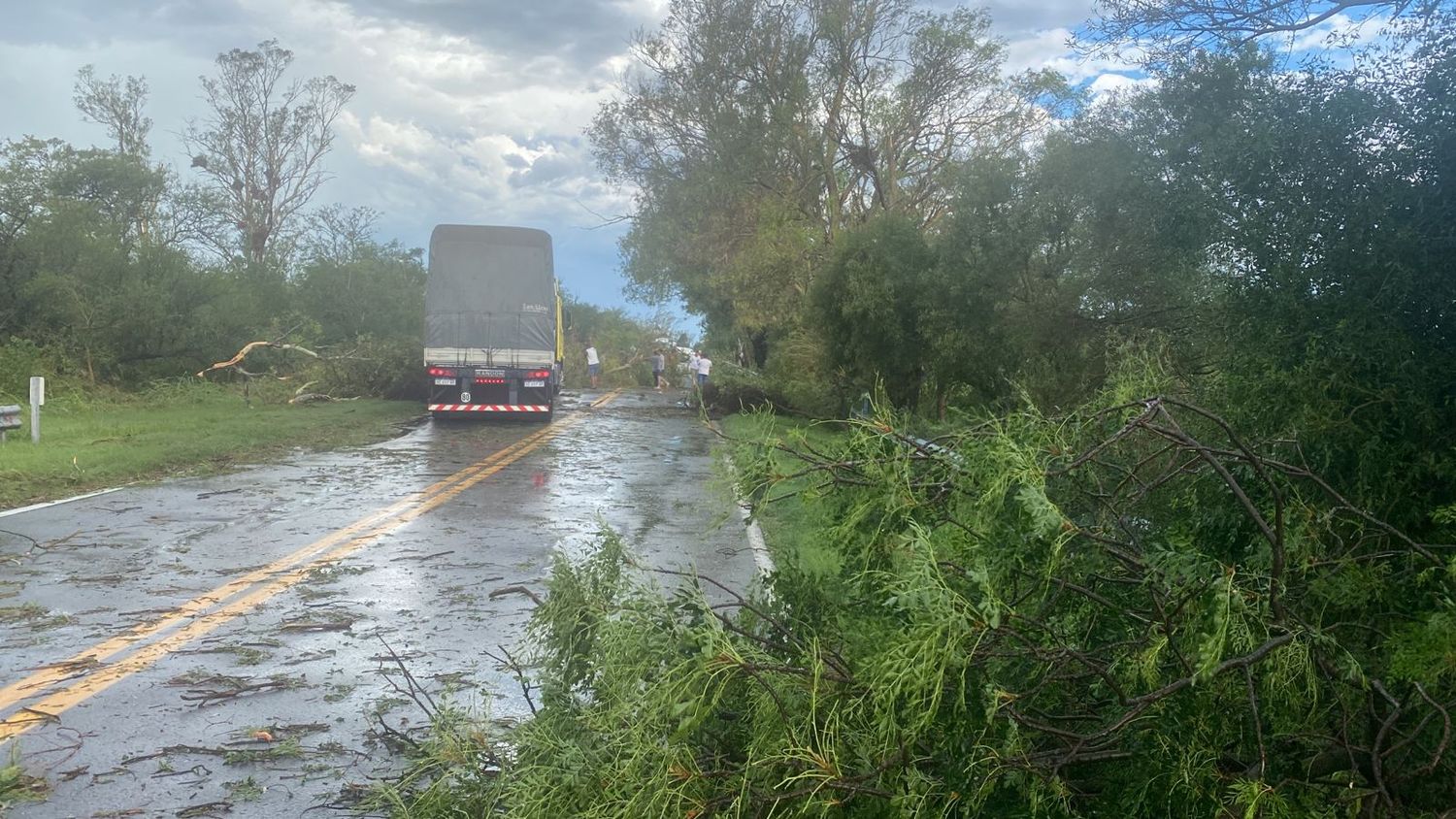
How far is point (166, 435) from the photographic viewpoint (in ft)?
63.0

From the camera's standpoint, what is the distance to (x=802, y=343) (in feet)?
82.6

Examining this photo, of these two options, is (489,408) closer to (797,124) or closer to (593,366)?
(797,124)

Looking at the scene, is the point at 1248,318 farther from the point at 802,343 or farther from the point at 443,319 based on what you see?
the point at 443,319

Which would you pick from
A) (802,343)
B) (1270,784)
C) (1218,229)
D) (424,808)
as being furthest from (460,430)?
(1270,784)

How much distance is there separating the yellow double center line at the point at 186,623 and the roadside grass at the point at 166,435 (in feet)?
13.6

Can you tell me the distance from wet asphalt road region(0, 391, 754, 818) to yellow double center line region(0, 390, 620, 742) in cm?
A: 2

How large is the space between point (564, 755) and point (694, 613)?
0.53m

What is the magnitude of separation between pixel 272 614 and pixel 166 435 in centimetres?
1323

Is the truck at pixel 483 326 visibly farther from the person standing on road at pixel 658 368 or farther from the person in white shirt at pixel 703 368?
the person standing on road at pixel 658 368

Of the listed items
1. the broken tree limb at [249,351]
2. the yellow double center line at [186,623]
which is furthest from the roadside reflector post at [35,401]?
the broken tree limb at [249,351]

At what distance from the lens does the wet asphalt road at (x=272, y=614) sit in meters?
4.83

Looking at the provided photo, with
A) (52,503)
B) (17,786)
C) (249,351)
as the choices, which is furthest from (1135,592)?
(249,351)

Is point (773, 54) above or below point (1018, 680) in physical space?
above

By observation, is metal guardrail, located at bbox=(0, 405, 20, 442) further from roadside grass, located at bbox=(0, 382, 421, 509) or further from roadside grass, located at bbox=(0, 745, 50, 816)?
roadside grass, located at bbox=(0, 745, 50, 816)
